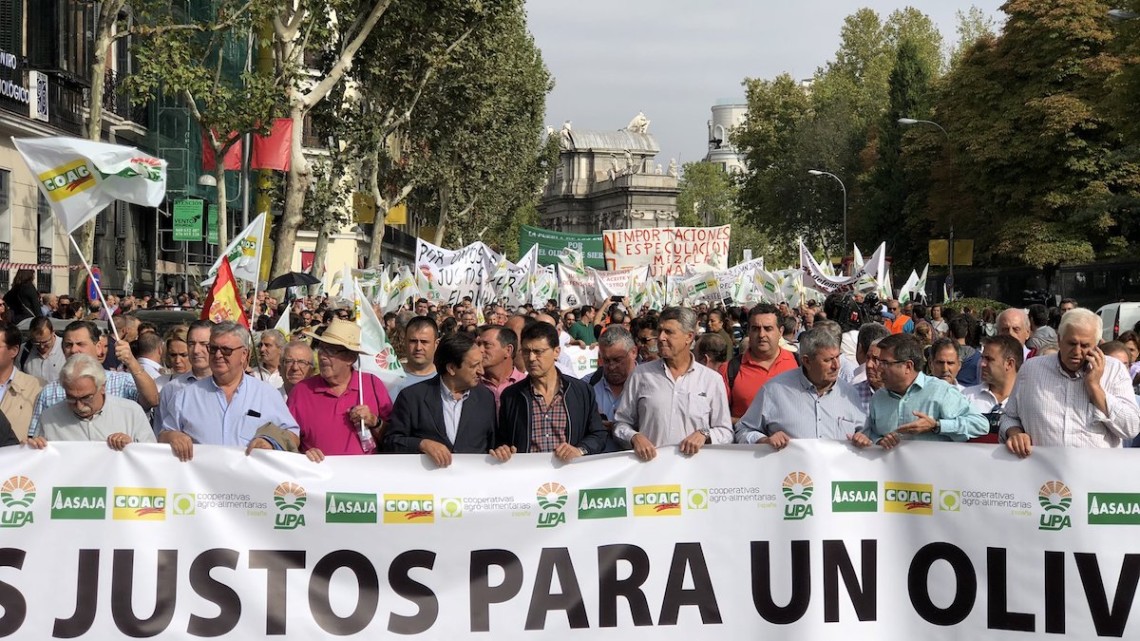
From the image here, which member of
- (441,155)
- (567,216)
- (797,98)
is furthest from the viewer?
(567,216)

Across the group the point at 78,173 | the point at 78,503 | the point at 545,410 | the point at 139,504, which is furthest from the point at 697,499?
the point at 78,173

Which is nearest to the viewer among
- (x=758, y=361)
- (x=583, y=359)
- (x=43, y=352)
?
(x=758, y=361)

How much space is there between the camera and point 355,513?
23.3 feet

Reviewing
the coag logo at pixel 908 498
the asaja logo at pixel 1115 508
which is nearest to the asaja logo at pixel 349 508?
the coag logo at pixel 908 498

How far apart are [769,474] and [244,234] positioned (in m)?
11.1

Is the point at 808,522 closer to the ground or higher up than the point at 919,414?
closer to the ground

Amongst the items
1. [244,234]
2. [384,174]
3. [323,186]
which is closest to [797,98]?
[384,174]

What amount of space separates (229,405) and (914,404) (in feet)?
10.5

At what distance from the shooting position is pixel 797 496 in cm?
715

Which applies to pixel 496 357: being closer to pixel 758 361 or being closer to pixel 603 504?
pixel 603 504

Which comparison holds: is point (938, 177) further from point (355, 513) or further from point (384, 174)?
point (355, 513)

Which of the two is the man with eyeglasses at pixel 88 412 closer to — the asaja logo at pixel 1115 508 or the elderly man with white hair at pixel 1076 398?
the elderly man with white hair at pixel 1076 398

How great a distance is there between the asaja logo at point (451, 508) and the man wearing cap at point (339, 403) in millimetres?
594

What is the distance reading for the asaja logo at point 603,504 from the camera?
715 cm
